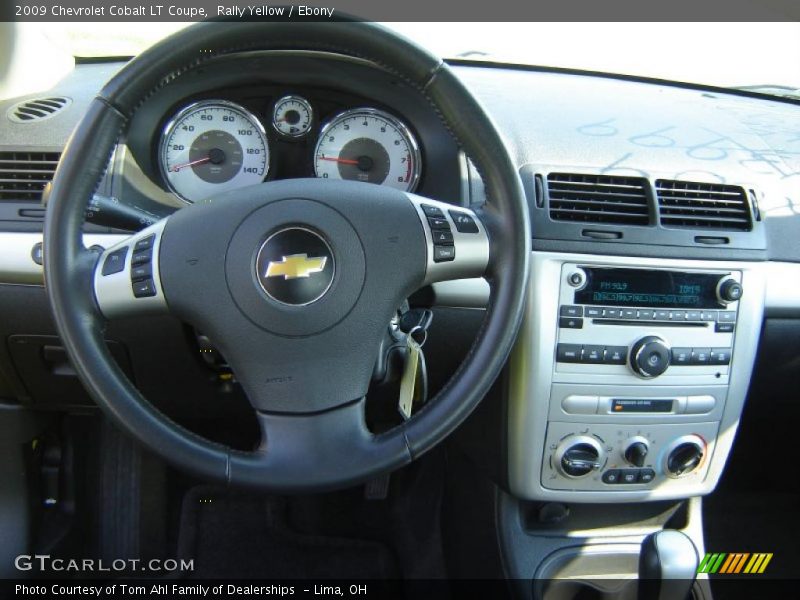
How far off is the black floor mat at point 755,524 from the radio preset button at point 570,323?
1105mm

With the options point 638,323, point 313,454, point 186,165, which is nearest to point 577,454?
point 638,323

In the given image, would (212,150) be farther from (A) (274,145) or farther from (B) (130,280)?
(B) (130,280)

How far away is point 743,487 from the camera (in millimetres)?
2465

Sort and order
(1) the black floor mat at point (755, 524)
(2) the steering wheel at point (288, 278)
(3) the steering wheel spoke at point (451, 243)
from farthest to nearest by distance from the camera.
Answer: (1) the black floor mat at point (755, 524), (3) the steering wheel spoke at point (451, 243), (2) the steering wheel at point (288, 278)

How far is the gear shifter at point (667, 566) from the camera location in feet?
5.15

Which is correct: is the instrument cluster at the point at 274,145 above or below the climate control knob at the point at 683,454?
above

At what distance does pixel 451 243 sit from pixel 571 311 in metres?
0.42

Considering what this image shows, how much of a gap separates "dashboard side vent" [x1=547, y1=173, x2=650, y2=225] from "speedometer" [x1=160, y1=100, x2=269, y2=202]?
609 millimetres

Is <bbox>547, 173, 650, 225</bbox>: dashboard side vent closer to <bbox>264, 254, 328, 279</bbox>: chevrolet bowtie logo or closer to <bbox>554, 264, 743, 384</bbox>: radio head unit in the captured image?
<bbox>554, 264, 743, 384</bbox>: radio head unit

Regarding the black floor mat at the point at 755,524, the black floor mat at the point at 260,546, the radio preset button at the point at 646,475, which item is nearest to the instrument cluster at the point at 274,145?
the radio preset button at the point at 646,475

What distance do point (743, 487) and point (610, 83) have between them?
1.30m

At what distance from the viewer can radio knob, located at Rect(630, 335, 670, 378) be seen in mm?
1632

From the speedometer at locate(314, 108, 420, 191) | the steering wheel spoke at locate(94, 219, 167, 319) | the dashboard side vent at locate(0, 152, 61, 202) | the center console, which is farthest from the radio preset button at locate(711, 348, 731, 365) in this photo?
the dashboard side vent at locate(0, 152, 61, 202)

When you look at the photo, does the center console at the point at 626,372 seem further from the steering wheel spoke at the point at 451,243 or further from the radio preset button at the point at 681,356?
the steering wheel spoke at the point at 451,243
